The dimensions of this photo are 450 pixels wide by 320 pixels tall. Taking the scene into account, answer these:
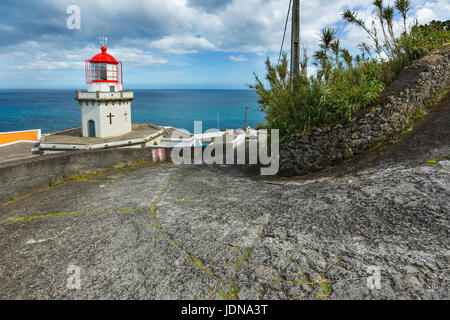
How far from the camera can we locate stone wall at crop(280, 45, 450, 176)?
7.15 metres

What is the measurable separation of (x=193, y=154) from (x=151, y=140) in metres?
9.62

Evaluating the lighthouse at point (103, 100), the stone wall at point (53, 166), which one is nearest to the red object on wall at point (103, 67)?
the lighthouse at point (103, 100)

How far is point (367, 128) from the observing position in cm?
714

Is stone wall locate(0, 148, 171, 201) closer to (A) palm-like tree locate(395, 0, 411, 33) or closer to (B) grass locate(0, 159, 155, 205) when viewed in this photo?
(B) grass locate(0, 159, 155, 205)

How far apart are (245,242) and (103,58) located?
20.4 m

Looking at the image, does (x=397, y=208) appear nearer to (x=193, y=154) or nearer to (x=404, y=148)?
(x=404, y=148)

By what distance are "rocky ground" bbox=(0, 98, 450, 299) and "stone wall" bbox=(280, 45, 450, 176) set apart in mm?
457

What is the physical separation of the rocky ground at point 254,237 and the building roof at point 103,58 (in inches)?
627

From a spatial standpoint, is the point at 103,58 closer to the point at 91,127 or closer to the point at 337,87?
the point at 91,127

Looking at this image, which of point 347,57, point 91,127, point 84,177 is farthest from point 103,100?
point 347,57

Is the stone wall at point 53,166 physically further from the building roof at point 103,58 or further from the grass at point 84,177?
the building roof at point 103,58

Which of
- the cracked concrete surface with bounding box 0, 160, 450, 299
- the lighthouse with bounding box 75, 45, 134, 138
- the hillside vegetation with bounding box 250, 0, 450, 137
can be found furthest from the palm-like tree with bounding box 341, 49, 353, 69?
the lighthouse with bounding box 75, 45, 134, 138
